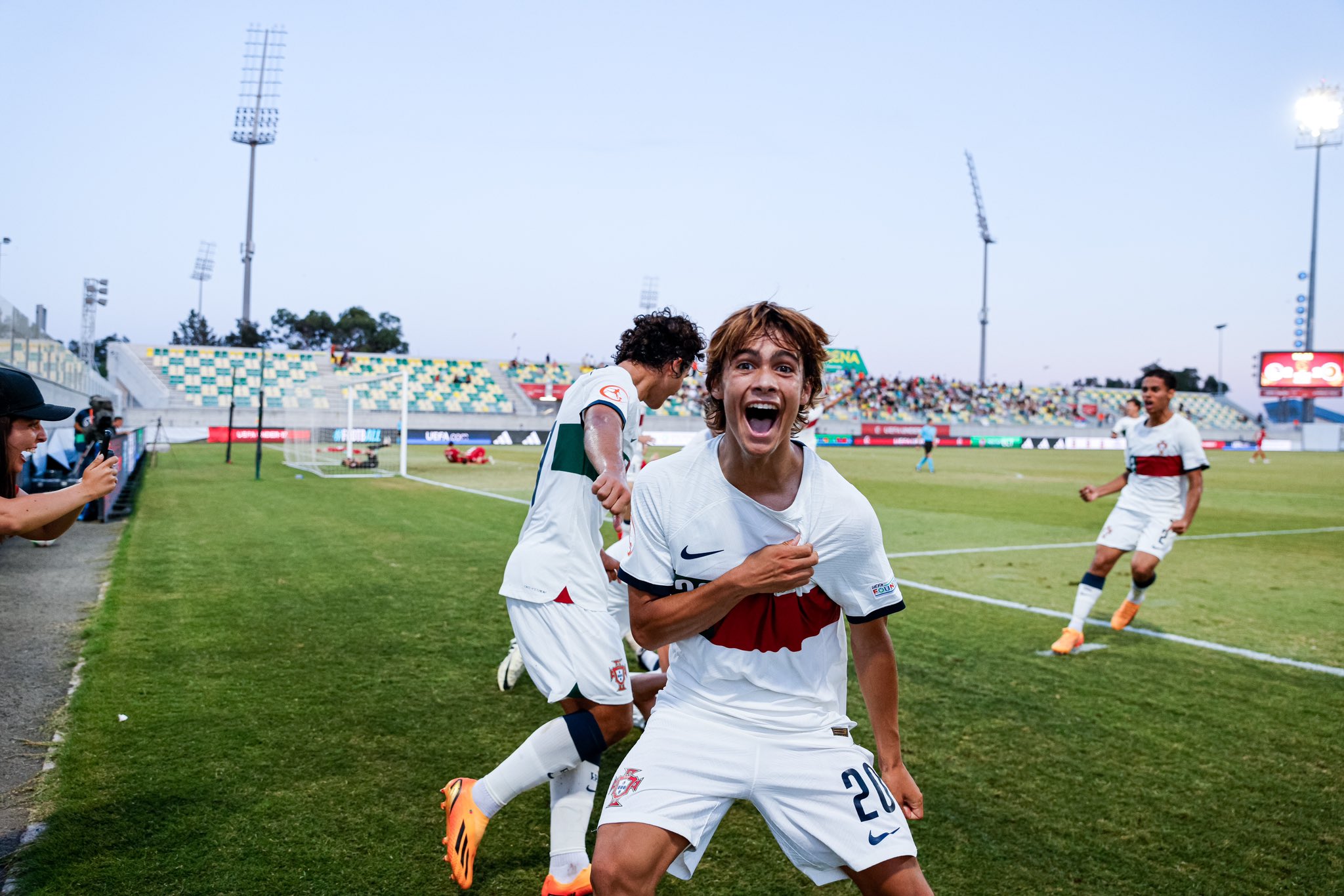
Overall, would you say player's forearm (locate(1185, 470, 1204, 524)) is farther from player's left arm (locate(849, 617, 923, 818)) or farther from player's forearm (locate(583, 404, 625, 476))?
player's left arm (locate(849, 617, 923, 818))

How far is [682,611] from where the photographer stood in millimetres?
2443

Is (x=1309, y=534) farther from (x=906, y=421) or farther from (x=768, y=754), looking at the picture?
(x=906, y=421)

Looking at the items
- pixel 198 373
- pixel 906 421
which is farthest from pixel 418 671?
pixel 906 421

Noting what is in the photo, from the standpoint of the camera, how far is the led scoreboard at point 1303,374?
61.8 metres

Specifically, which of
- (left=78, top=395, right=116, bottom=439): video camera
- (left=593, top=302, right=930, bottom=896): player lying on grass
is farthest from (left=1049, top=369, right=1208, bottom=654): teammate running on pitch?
(left=78, top=395, right=116, bottom=439): video camera

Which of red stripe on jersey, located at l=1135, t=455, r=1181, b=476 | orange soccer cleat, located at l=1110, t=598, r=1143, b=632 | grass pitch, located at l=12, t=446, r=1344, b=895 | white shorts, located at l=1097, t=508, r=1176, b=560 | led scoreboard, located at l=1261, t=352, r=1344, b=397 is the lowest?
grass pitch, located at l=12, t=446, r=1344, b=895

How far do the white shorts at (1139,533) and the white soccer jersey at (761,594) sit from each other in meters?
6.14

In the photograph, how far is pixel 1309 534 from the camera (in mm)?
15305

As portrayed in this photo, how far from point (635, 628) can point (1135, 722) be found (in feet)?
14.4

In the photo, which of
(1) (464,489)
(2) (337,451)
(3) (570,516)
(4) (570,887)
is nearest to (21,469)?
(3) (570,516)

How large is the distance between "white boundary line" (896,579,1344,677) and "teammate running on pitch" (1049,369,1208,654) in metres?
0.32

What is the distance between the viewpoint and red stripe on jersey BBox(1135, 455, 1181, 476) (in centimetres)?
796

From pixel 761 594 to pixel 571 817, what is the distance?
1.61 metres

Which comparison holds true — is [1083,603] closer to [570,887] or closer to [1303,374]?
[570,887]
